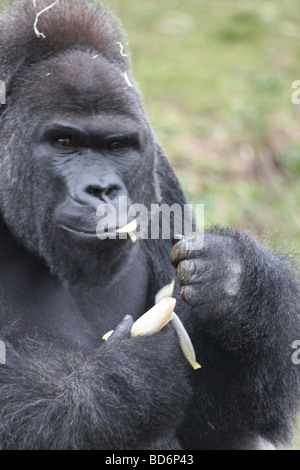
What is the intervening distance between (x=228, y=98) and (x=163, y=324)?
5.75 meters

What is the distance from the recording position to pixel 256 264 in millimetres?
4043

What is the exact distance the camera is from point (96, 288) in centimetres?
430

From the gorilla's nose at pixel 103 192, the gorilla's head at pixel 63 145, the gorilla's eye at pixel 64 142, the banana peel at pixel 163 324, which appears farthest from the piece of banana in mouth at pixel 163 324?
the gorilla's eye at pixel 64 142

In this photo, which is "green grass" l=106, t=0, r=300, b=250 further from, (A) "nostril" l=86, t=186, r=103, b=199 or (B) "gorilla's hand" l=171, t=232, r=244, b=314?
(A) "nostril" l=86, t=186, r=103, b=199

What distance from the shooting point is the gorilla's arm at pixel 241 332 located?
394 centimetres

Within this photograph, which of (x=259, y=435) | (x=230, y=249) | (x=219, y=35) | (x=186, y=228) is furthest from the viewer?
(x=219, y=35)

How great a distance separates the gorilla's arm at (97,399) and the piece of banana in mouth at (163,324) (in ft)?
0.24

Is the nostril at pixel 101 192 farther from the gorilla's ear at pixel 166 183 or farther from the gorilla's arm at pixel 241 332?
the gorilla's ear at pixel 166 183

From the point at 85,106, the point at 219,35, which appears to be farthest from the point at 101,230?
the point at 219,35

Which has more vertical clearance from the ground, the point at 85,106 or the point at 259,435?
the point at 85,106

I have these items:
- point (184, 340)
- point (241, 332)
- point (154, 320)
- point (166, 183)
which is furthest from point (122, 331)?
point (166, 183)

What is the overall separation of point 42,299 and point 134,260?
2.14ft

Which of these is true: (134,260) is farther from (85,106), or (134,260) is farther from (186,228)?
(85,106)

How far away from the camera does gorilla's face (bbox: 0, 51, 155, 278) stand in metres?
3.83
